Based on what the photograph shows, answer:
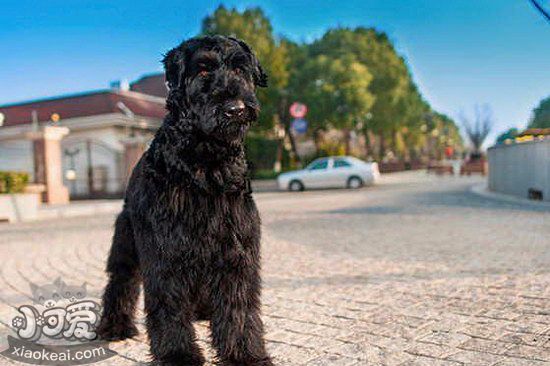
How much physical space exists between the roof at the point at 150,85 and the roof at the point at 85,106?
23.5 feet

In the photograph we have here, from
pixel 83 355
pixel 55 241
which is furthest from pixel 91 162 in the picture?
pixel 83 355

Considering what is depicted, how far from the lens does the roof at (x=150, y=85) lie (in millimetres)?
38831

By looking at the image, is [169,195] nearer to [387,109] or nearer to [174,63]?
[174,63]

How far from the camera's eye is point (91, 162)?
25500mm

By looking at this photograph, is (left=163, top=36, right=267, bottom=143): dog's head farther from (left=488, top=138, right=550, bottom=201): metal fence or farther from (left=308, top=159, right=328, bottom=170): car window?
(left=308, top=159, right=328, bottom=170): car window

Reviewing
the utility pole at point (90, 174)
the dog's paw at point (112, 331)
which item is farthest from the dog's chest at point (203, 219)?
the utility pole at point (90, 174)

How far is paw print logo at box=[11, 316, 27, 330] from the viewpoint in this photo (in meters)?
3.80

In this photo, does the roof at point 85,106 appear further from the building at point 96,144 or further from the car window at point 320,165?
the car window at point 320,165

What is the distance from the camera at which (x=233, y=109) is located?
2.33 metres

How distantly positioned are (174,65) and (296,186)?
72.4 feet

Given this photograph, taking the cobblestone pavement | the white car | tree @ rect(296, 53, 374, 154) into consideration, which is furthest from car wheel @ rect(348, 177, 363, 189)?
the cobblestone pavement

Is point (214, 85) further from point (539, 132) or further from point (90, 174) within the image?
point (90, 174)

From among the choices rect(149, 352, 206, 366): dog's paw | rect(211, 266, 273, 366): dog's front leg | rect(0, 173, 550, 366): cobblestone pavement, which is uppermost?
rect(211, 266, 273, 366): dog's front leg

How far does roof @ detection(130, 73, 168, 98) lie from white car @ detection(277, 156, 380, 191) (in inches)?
702
